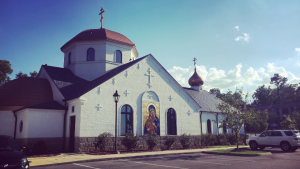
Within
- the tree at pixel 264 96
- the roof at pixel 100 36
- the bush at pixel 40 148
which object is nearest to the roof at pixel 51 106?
the bush at pixel 40 148

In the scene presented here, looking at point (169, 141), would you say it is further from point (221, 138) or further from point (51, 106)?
point (51, 106)

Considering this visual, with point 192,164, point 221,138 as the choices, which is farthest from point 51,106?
point 221,138

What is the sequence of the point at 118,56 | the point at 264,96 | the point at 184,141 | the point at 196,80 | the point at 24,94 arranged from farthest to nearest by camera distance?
the point at 264,96 < the point at 196,80 < the point at 118,56 < the point at 184,141 < the point at 24,94

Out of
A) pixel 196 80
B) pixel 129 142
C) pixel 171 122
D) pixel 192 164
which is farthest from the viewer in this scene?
pixel 196 80

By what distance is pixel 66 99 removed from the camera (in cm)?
1820

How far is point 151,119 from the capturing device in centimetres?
2027

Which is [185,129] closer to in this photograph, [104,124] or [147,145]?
[147,145]

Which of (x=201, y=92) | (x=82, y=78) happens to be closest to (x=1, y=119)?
(x=82, y=78)

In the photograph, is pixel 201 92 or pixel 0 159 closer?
pixel 0 159

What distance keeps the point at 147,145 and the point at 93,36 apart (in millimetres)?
13030

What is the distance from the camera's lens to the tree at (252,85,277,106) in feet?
273

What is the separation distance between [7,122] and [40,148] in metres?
5.11

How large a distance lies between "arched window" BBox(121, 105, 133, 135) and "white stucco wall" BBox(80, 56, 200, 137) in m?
0.35

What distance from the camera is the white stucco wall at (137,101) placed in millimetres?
17156
